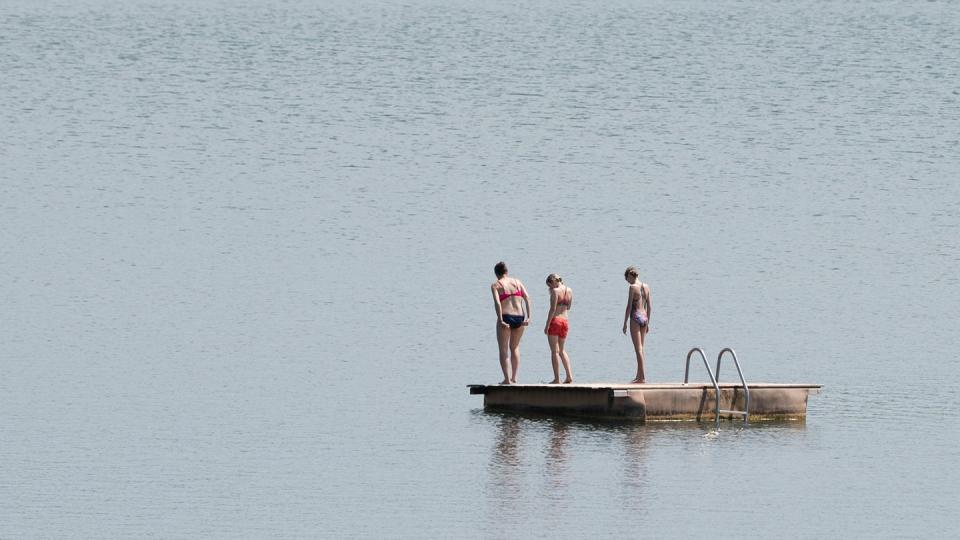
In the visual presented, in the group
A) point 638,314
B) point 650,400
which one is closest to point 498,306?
point 638,314

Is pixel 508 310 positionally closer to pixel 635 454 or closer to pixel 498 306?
pixel 498 306

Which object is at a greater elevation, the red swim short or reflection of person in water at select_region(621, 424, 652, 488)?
the red swim short

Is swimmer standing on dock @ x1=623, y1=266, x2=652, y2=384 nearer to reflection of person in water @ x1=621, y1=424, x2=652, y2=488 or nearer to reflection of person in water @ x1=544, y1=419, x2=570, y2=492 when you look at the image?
reflection of person in water @ x1=621, y1=424, x2=652, y2=488

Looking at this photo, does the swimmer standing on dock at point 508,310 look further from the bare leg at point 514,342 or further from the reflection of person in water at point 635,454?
the reflection of person in water at point 635,454

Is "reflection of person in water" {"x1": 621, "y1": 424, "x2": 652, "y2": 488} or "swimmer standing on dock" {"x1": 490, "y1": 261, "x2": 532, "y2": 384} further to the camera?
"swimmer standing on dock" {"x1": 490, "y1": 261, "x2": 532, "y2": 384}

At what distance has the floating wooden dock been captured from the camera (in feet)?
80.5

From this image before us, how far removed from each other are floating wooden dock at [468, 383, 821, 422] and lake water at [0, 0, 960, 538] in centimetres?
30

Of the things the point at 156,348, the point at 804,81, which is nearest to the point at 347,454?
the point at 156,348

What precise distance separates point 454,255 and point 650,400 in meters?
21.1

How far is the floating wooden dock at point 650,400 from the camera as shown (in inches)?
966

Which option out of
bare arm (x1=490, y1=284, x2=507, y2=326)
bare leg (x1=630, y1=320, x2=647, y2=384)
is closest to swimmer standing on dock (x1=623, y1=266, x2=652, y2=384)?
bare leg (x1=630, y1=320, x2=647, y2=384)

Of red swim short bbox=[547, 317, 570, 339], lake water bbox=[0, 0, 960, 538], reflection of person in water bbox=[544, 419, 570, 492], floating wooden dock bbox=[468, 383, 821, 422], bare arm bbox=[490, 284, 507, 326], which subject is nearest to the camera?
lake water bbox=[0, 0, 960, 538]

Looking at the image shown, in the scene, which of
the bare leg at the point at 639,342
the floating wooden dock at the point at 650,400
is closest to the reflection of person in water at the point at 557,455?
the floating wooden dock at the point at 650,400

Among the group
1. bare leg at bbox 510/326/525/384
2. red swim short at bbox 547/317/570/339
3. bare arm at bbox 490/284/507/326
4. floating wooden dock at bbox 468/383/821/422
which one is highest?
bare arm at bbox 490/284/507/326
